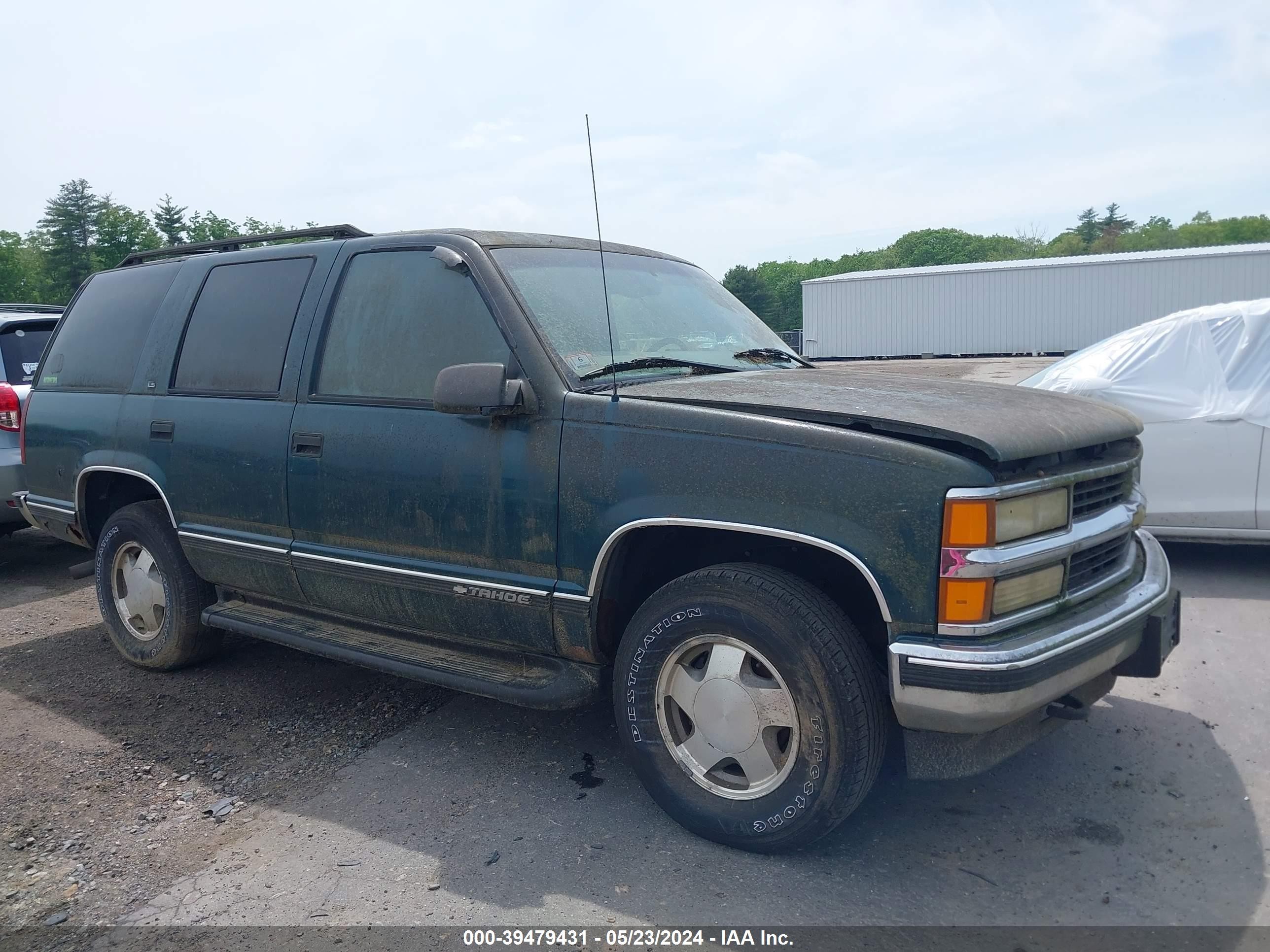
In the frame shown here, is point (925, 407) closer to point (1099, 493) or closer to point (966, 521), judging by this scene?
point (966, 521)

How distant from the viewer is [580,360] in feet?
11.3

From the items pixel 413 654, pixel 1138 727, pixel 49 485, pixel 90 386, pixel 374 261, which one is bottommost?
pixel 1138 727

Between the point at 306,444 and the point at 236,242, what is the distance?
1441 mm

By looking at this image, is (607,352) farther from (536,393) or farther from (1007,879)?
(1007,879)

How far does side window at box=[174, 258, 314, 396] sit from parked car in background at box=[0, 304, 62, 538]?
2378mm

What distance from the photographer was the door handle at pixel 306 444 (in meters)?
3.89

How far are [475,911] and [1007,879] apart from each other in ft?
5.11

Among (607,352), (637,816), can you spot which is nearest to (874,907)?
(637,816)

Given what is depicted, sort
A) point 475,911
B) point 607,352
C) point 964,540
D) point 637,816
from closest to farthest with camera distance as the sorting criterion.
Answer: point 964,540, point 475,911, point 637,816, point 607,352

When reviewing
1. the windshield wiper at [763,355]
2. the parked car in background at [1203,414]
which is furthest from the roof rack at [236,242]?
the parked car in background at [1203,414]

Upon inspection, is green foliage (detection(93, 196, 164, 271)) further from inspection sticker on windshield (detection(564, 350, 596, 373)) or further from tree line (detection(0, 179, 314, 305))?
inspection sticker on windshield (detection(564, 350, 596, 373))

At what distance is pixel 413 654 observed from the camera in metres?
3.77

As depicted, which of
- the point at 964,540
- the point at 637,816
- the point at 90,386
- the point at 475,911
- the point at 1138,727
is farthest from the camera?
the point at 90,386

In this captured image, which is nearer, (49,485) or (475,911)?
(475,911)
